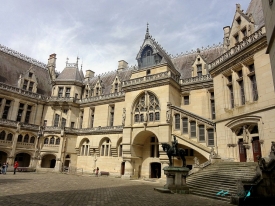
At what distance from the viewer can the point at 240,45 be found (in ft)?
60.2

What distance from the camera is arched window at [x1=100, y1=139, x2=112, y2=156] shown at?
101 ft

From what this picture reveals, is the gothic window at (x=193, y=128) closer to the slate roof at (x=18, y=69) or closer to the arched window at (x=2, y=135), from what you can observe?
the arched window at (x=2, y=135)

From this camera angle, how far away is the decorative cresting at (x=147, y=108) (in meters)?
25.3

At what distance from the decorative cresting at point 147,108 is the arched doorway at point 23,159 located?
19409mm

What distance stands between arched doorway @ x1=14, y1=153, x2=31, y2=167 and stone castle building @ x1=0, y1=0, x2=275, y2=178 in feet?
0.99

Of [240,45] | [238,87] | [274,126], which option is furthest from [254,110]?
[240,45]

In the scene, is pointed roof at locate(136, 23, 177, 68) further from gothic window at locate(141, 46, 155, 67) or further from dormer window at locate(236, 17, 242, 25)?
dormer window at locate(236, 17, 242, 25)

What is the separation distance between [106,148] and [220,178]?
65.9 feet

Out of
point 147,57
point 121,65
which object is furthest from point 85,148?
point 147,57

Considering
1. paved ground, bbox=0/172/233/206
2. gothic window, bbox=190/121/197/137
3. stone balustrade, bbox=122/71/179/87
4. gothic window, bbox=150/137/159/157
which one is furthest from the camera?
gothic window, bbox=150/137/159/157

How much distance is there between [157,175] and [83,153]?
44.1ft

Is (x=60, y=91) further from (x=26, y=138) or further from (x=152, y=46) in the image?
(x=152, y=46)

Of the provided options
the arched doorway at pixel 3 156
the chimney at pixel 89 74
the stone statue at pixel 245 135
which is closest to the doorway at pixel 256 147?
the stone statue at pixel 245 135

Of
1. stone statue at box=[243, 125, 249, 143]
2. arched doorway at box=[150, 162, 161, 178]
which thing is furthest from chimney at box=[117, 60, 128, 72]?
stone statue at box=[243, 125, 249, 143]
